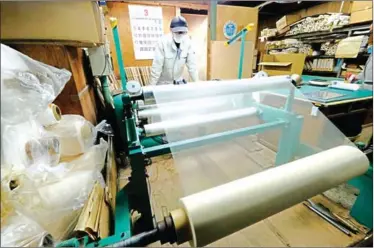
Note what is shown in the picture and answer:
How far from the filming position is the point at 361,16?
8.82ft

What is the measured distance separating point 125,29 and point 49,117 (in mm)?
3230

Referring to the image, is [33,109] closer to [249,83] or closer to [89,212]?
[89,212]

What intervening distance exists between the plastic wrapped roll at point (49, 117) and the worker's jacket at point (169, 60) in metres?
1.55

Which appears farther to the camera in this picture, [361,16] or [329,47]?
[329,47]

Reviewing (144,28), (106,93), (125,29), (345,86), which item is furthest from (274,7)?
(106,93)

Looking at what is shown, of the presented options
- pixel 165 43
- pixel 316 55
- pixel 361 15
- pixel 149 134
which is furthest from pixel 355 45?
pixel 149 134

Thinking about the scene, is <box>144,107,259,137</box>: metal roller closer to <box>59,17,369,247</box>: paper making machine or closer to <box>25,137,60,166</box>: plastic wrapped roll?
<box>59,17,369,247</box>: paper making machine

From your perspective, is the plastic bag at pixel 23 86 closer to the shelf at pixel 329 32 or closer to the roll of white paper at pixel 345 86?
the roll of white paper at pixel 345 86

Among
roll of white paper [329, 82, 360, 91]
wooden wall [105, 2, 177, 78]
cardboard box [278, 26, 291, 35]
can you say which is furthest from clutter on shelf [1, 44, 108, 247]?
cardboard box [278, 26, 291, 35]

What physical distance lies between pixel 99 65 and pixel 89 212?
1188mm

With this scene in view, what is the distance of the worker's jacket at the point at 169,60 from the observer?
225 cm

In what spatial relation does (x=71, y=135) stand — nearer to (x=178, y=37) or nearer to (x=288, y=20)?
(x=178, y=37)

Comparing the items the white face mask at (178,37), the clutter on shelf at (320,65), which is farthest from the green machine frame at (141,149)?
the clutter on shelf at (320,65)

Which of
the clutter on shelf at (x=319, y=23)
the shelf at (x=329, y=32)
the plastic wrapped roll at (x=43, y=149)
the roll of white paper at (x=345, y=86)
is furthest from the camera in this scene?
the clutter on shelf at (x=319, y=23)
